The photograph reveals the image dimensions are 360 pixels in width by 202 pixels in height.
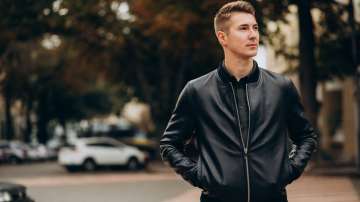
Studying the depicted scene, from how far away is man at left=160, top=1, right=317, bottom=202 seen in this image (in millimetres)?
3312

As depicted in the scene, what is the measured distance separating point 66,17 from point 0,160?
20.4m

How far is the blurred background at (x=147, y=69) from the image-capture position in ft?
68.2

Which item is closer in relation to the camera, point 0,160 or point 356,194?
point 356,194

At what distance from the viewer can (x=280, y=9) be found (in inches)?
795

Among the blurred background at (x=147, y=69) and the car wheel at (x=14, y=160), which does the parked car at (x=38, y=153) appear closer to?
the blurred background at (x=147, y=69)

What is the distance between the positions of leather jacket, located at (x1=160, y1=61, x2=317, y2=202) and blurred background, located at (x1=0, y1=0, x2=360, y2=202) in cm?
796

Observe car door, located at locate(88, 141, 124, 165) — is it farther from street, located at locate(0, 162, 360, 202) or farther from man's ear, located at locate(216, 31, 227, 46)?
man's ear, located at locate(216, 31, 227, 46)

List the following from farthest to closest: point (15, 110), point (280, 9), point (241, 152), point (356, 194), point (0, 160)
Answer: point (15, 110)
point (0, 160)
point (280, 9)
point (356, 194)
point (241, 152)

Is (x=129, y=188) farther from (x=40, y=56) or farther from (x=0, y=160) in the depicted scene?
(x=40, y=56)

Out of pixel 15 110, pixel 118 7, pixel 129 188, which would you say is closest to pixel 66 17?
pixel 118 7

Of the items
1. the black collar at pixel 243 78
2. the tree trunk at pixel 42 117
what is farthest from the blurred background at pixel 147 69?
the black collar at pixel 243 78

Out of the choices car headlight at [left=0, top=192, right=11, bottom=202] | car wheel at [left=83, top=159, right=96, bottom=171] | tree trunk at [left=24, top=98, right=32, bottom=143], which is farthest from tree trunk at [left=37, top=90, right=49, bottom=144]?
car headlight at [left=0, top=192, right=11, bottom=202]

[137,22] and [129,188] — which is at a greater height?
[137,22]

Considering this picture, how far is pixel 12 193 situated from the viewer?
36.7 ft
